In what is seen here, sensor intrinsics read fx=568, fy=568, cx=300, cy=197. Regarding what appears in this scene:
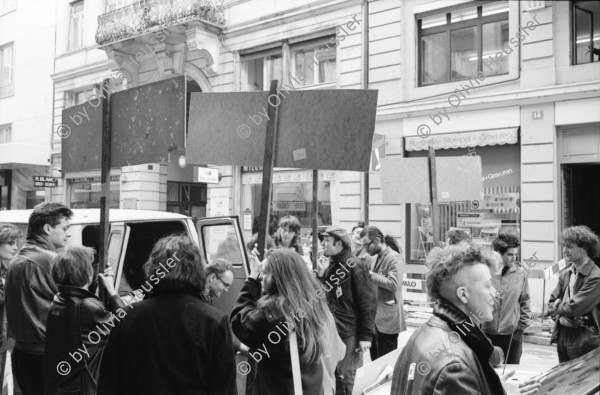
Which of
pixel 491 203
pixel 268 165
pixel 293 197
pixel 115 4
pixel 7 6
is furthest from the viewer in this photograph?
pixel 7 6

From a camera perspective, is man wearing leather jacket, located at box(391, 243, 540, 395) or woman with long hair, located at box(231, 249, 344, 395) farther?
woman with long hair, located at box(231, 249, 344, 395)

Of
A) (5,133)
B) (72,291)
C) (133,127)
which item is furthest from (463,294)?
(5,133)

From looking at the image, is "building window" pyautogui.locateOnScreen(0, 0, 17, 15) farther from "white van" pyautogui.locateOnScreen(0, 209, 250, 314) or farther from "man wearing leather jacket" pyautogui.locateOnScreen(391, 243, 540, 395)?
"man wearing leather jacket" pyautogui.locateOnScreen(391, 243, 540, 395)

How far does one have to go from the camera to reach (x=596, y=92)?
34.4ft

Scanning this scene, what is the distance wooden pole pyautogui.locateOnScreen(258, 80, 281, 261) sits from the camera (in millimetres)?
4137

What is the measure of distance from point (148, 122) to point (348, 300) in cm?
235

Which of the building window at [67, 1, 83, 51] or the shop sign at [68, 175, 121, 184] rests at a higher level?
the building window at [67, 1, 83, 51]

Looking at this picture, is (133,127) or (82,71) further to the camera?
(82,71)

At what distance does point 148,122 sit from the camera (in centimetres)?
417

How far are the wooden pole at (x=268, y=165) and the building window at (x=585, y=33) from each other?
9078 millimetres

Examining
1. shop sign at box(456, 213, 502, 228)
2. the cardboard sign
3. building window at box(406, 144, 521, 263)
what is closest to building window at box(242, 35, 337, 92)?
building window at box(406, 144, 521, 263)

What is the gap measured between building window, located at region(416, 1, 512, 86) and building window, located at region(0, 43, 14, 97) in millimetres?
19062

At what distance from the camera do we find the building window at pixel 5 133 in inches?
970

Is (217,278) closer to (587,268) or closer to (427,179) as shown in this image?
(427,179)
